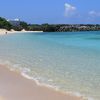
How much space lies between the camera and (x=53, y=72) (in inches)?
443

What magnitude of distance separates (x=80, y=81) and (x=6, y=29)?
10503 centimetres

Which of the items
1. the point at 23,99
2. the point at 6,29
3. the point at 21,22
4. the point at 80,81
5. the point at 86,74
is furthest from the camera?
the point at 21,22

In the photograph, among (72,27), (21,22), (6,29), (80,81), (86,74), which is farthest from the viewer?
(72,27)

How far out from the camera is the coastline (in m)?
7.24

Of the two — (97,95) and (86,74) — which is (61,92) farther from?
(86,74)

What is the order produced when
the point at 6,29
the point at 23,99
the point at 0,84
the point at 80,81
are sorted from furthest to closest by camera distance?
the point at 6,29 < the point at 80,81 < the point at 0,84 < the point at 23,99

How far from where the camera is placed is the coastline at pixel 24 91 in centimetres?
724

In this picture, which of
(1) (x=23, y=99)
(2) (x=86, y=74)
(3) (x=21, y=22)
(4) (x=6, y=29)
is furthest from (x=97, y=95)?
(3) (x=21, y=22)

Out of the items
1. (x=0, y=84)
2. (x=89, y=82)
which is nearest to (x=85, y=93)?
(x=89, y=82)

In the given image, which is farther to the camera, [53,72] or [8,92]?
[53,72]

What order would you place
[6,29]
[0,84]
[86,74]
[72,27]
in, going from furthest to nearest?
[72,27]
[6,29]
[86,74]
[0,84]

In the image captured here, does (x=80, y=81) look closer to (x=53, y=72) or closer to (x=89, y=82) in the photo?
(x=89, y=82)

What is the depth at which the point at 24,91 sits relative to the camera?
7.93m

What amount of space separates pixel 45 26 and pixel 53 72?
137560 millimetres
